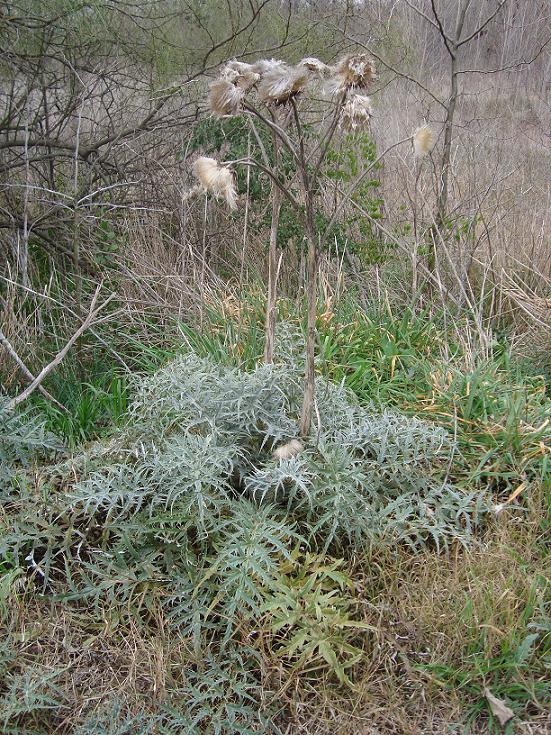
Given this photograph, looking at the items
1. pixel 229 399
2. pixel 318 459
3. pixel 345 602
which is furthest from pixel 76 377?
pixel 345 602

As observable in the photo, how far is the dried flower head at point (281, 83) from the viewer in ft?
6.40

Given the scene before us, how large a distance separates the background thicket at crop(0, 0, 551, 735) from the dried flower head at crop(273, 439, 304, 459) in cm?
2

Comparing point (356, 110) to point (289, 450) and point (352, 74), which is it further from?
point (289, 450)

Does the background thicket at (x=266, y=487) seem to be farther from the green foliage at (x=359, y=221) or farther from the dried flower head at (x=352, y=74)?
the dried flower head at (x=352, y=74)

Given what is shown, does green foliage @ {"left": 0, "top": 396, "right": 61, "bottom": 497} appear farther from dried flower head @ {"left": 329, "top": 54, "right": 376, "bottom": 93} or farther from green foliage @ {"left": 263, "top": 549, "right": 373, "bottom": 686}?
dried flower head @ {"left": 329, "top": 54, "right": 376, "bottom": 93}

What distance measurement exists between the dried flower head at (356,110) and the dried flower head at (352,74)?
4 cm

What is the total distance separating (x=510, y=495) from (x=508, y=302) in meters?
1.91

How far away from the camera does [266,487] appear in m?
2.29

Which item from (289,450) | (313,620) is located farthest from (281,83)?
(313,620)

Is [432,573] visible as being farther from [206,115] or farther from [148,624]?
[206,115]

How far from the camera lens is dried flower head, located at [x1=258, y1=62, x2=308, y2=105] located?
1.95 meters

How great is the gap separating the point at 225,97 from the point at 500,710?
1.86 meters

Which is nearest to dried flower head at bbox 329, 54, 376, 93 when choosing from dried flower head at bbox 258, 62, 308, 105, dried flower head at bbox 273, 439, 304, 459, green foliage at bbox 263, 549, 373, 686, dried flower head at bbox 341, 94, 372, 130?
dried flower head at bbox 341, 94, 372, 130

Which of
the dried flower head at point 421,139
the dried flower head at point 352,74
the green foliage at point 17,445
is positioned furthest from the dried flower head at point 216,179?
the green foliage at point 17,445
